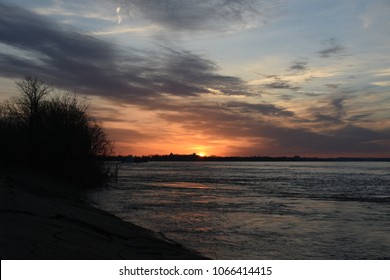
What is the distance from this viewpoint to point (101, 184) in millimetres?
51906

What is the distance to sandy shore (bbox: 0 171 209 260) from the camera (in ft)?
32.9

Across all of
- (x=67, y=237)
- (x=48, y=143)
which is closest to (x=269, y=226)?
(x=67, y=237)

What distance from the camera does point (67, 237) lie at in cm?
1215

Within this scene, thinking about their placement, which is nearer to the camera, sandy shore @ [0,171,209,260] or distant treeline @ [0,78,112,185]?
sandy shore @ [0,171,209,260]

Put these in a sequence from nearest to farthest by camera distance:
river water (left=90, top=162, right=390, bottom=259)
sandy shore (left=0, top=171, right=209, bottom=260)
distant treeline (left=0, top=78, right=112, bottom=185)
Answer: sandy shore (left=0, top=171, right=209, bottom=260) → river water (left=90, top=162, right=390, bottom=259) → distant treeline (left=0, top=78, right=112, bottom=185)

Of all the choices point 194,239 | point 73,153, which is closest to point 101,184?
point 73,153

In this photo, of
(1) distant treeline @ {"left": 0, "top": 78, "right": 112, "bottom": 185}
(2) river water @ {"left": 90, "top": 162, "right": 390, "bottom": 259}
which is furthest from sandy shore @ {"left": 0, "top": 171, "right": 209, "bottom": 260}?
(1) distant treeline @ {"left": 0, "top": 78, "right": 112, "bottom": 185}

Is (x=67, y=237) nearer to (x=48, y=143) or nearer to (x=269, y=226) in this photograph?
(x=269, y=226)

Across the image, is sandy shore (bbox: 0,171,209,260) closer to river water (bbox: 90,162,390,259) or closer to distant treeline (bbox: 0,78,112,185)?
river water (bbox: 90,162,390,259)

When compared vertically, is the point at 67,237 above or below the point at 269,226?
above

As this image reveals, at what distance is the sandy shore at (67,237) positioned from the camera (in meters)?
10.0

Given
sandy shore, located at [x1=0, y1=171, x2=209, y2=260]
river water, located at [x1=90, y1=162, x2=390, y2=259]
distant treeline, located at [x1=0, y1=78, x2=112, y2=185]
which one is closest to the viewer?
sandy shore, located at [x1=0, y1=171, x2=209, y2=260]
